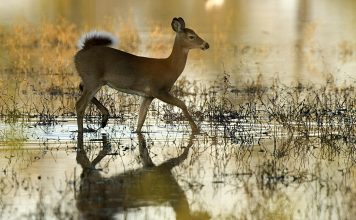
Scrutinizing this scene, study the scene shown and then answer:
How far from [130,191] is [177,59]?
5.59 meters

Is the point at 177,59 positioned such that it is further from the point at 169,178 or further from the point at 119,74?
the point at 169,178

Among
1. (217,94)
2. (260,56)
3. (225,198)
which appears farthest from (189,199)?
(260,56)

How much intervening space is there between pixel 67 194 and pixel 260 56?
18.1m

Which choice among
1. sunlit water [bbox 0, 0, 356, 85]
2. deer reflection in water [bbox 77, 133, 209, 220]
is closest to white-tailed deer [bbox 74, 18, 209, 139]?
deer reflection in water [bbox 77, 133, 209, 220]

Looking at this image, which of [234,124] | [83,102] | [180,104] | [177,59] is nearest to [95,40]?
[83,102]

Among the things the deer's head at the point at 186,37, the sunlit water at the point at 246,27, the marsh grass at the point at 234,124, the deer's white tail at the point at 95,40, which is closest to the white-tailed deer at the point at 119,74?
the deer's white tail at the point at 95,40

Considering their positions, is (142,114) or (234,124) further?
(234,124)

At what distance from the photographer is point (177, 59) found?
1616 cm

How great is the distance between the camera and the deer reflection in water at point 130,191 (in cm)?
990

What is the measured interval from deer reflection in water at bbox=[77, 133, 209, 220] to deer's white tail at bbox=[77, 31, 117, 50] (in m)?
3.38

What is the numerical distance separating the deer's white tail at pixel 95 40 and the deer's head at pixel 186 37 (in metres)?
0.93

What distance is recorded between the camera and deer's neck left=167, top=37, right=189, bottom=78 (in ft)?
52.5

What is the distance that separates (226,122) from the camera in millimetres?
15781

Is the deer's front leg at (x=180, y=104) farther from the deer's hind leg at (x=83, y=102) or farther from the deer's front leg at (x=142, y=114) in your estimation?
the deer's hind leg at (x=83, y=102)
